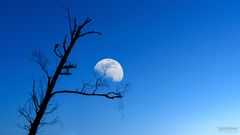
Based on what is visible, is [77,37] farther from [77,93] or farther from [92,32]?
[77,93]

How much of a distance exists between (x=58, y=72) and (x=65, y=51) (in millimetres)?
957

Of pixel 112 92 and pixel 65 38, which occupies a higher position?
pixel 65 38

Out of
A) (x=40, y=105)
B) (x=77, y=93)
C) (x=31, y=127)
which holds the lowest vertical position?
(x=31, y=127)

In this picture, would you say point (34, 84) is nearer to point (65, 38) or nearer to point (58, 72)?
point (58, 72)

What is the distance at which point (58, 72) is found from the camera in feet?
38.8

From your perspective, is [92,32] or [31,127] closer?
[31,127]

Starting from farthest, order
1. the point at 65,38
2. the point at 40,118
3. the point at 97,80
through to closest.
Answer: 1. the point at 97,80
2. the point at 65,38
3. the point at 40,118

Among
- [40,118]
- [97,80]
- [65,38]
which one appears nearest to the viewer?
[40,118]

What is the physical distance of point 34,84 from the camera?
1221 centimetres

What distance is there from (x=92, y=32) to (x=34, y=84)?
11.1ft

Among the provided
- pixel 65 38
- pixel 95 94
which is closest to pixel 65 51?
pixel 65 38

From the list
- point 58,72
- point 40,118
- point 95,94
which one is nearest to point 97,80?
point 95,94

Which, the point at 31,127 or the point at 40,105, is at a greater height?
the point at 40,105

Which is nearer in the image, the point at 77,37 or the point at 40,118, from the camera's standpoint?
the point at 40,118
